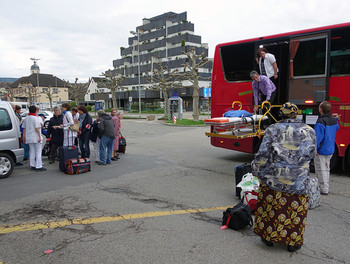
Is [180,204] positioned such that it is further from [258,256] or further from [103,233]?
[258,256]

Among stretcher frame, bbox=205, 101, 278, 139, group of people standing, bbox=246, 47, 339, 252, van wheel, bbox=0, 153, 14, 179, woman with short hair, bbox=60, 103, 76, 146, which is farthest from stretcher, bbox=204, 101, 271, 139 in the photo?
van wheel, bbox=0, 153, 14, 179

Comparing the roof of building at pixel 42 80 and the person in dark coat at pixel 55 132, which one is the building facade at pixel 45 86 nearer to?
the roof of building at pixel 42 80

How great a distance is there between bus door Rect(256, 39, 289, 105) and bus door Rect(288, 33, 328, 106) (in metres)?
0.13

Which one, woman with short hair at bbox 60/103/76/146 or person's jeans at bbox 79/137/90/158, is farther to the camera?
person's jeans at bbox 79/137/90/158

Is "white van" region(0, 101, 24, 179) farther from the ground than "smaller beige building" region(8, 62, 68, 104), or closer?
closer

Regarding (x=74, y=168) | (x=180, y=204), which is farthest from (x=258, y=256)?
(x=74, y=168)

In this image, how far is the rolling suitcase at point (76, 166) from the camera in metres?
7.73

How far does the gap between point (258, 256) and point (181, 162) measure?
6.08m

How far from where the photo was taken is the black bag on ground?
4141 mm

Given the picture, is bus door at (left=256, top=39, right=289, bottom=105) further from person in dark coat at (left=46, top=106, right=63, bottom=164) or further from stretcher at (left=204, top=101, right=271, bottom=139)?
person in dark coat at (left=46, top=106, right=63, bottom=164)

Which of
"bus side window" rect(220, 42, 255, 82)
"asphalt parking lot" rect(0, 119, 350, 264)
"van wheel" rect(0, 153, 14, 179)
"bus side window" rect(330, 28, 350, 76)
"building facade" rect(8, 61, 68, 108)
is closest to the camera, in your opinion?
"asphalt parking lot" rect(0, 119, 350, 264)

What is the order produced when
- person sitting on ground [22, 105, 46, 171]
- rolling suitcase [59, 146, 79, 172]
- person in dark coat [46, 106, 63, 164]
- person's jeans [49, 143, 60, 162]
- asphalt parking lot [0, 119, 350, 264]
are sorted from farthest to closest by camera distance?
person's jeans [49, 143, 60, 162], person in dark coat [46, 106, 63, 164], rolling suitcase [59, 146, 79, 172], person sitting on ground [22, 105, 46, 171], asphalt parking lot [0, 119, 350, 264]

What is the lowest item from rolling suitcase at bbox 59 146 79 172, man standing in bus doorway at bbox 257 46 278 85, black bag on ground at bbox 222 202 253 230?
black bag on ground at bbox 222 202 253 230

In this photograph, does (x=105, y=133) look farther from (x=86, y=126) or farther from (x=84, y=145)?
(x=84, y=145)
